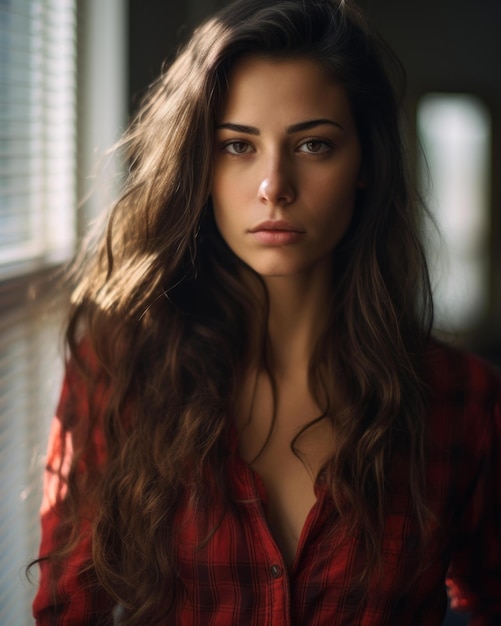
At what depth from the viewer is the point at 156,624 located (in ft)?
4.00

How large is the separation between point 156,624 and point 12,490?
54 centimetres

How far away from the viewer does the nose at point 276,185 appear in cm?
117

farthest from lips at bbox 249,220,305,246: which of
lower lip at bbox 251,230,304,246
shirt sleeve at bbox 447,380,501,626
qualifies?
shirt sleeve at bbox 447,380,501,626

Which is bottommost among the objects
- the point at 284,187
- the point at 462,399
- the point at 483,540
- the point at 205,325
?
the point at 483,540

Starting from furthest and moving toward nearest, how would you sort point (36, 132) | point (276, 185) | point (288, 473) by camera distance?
point (36, 132) < point (288, 473) < point (276, 185)

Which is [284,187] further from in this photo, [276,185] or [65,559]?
[65,559]

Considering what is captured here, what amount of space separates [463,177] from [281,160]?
21.6ft

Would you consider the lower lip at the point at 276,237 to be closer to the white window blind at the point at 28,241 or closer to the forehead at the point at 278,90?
the forehead at the point at 278,90

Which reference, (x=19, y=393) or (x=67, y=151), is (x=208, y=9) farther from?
(x=19, y=393)

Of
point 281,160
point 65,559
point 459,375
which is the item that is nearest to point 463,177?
point 459,375

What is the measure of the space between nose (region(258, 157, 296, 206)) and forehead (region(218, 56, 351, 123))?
0.07 m

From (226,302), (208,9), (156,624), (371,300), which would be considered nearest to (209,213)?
(226,302)

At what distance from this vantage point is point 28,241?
174 centimetres

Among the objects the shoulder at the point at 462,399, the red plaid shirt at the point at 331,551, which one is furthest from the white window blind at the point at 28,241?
the shoulder at the point at 462,399
